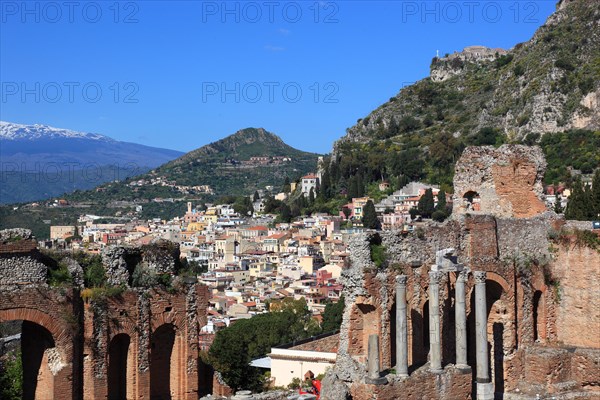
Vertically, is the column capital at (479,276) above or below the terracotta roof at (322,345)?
above

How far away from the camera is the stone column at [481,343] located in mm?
22688

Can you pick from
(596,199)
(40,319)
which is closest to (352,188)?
(596,199)

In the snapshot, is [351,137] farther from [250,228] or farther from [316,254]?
[316,254]

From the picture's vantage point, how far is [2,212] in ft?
475

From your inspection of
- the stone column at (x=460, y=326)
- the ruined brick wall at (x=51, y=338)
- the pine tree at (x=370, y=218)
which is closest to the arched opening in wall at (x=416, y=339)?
the stone column at (x=460, y=326)

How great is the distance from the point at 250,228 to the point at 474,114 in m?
41.2

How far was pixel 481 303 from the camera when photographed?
23312 mm

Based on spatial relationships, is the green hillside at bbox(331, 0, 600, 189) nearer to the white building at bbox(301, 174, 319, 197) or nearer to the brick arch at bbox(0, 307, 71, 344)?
the white building at bbox(301, 174, 319, 197)

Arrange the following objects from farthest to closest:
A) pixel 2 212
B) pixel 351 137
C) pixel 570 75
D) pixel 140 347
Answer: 1. pixel 351 137
2. pixel 2 212
3. pixel 570 75
4. pixel 140 347

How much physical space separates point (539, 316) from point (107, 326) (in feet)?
44.8

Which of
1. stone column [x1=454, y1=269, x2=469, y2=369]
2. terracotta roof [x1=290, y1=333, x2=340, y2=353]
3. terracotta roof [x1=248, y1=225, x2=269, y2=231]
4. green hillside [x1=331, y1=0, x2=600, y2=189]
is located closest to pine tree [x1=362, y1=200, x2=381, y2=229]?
green hillside [x1=331, y1=0, x2=600, y2=189]

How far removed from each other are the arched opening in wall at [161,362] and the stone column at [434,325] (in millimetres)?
6367

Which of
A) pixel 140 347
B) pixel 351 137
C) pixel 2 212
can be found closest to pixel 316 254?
pixel 351 137

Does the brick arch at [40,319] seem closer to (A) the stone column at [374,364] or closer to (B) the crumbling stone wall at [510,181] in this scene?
(A) the stone column at [374,364]
